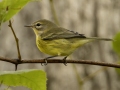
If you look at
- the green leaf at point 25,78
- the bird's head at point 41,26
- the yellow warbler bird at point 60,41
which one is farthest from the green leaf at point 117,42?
the bird's head at point 41,26

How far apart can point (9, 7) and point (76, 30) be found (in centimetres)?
279

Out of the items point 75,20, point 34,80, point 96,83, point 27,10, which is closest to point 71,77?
point 96,83

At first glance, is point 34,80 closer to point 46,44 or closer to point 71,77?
point 46,44

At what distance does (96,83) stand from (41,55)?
647mm

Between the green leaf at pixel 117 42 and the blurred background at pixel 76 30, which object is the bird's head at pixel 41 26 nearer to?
the green leaf at pixel 117 42

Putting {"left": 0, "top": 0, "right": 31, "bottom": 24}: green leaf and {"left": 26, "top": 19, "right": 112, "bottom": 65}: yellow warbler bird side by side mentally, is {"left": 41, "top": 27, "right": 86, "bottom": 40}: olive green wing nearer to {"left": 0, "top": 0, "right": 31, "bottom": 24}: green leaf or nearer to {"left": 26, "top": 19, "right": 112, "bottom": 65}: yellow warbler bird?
{"left": 26, "top": 19, "right": 112, "bottom": 65}: yellow warbler bird

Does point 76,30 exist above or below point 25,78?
below

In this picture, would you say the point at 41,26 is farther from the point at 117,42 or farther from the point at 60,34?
the point at 117,42

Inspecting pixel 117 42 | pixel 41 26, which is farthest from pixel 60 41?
pixel 117 42

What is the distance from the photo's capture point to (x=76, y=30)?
373cm

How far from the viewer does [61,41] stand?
6.48ft

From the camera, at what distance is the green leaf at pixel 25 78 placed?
90cm

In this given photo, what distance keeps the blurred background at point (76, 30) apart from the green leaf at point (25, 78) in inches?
102

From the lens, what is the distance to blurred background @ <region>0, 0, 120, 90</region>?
142 inches
